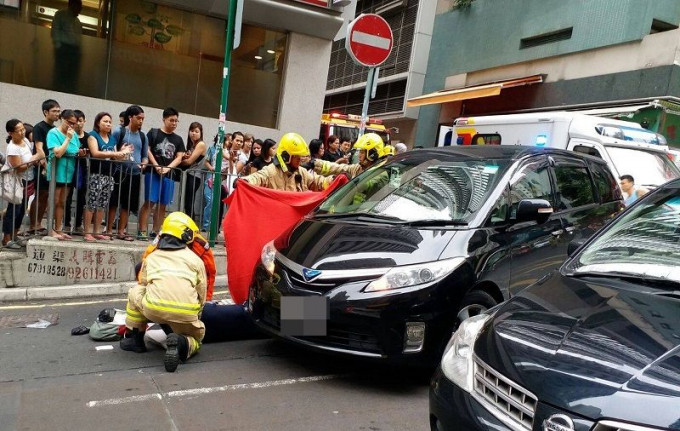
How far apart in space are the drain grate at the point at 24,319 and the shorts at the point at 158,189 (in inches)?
73.5

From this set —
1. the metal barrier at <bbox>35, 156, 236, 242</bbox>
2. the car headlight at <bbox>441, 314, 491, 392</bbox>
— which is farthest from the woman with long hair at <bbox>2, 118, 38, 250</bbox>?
the car headlight at <bbox>441, 314, 491, 392</bbox>

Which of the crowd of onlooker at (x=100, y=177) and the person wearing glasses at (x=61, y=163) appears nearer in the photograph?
the person wearing glasses at (x=61, y=163)

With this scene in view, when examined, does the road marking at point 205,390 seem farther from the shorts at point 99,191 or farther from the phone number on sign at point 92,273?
the shorts at point 99,191

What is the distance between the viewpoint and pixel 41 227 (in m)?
6.40

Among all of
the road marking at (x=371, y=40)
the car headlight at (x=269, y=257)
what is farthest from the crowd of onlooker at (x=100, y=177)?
the car headlight at (x=269, y=257)

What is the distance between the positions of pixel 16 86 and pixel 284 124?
4749 mm

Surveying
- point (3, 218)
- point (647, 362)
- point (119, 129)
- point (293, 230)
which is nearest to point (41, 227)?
point (3, 218)

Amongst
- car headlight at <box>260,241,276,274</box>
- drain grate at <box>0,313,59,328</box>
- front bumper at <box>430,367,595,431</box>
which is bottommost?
drain grate at <box>0,313,59,328</box>

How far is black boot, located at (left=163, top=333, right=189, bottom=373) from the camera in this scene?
400cm

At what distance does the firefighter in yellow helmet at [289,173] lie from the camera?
18.1 feet

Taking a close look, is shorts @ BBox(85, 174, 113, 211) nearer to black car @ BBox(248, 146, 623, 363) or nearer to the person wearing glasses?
the person wearing glasses

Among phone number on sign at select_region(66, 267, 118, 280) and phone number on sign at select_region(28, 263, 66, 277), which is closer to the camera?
phone number on sign at select_region(28, 263, 66, 277)

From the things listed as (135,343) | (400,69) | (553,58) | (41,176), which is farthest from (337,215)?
(400,69)

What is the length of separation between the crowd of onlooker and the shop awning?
1277 centimetres
